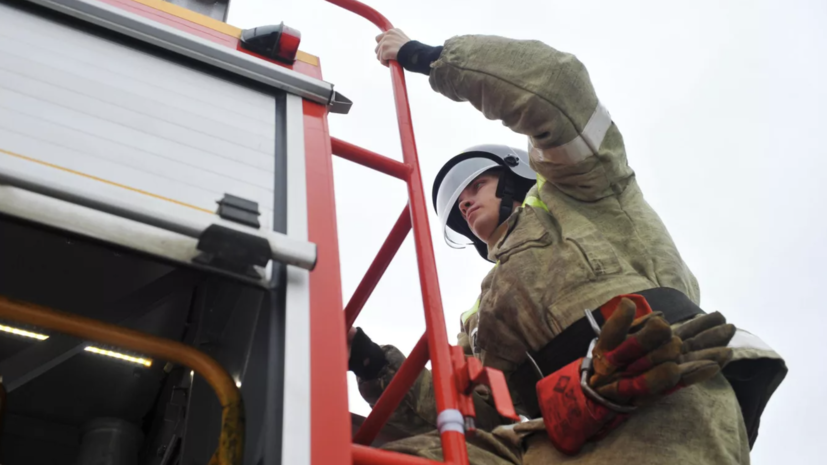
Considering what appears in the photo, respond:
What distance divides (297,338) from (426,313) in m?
0.36

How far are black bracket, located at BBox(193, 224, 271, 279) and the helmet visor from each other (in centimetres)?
230

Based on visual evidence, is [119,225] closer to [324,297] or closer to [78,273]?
[324,297]

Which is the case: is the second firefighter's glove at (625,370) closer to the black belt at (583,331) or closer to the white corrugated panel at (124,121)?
the black belt at (583,331)

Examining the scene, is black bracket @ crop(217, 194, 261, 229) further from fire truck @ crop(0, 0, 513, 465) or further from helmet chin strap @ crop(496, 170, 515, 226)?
helmet chin strap @ crop(496, 170, 515, 226)

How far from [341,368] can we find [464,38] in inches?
64.3

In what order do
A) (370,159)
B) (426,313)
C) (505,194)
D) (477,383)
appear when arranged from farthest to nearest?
(505,194) → (370,159) → (426,313) → (477,383)

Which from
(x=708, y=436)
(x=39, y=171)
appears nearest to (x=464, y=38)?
(x=708, y=436)

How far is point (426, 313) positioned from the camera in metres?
1.42

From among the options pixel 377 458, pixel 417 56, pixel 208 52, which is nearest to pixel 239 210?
pixel 377 458

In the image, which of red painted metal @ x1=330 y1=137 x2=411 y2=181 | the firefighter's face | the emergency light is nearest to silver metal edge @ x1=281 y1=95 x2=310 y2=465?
red painted metal @ x1=330 y1=137 x2=411 y2=181

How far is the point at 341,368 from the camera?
1132 millimetres

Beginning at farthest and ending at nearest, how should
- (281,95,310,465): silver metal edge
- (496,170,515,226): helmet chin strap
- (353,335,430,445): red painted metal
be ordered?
1. (496,170,515,226): helmet chin strap
2. (353,335,430,445): red painted metal
3. (281,95,310,465): silver metal edge

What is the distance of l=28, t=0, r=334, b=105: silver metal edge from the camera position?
5.77 ft

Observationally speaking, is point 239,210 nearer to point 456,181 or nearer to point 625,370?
point 625,370
